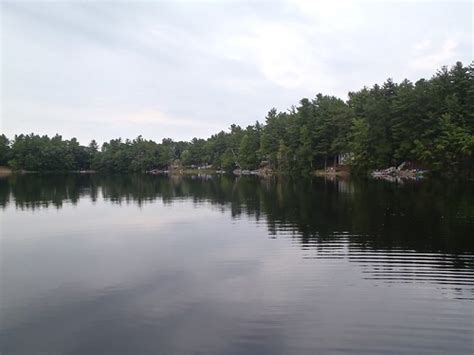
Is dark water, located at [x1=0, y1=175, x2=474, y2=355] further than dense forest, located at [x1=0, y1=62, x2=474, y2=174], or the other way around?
dense forest, located at [x1=0, y1=62, x2=474, y2=174]

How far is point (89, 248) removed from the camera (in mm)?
16672

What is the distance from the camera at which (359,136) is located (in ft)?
219

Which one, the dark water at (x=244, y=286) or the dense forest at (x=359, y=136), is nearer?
the dark water at (x=244, y=286)

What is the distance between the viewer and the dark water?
7.89 metres

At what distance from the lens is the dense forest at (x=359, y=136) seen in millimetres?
54375

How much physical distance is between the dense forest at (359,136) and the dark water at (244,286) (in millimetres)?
36973

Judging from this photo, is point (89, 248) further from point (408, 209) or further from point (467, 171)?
point (467, 171)

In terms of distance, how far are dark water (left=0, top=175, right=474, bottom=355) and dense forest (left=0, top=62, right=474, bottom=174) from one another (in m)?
37.0

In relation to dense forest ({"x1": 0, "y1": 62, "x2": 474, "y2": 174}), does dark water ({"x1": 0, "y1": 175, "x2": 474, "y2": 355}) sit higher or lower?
lower

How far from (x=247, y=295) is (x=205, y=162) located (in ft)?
439

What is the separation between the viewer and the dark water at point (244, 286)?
25.9 feet

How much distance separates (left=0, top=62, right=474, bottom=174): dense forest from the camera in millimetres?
54375

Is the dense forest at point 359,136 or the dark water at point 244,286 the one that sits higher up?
the dense forest at point 359,136

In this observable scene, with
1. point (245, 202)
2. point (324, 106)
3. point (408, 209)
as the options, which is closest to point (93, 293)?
point (408, 209)
